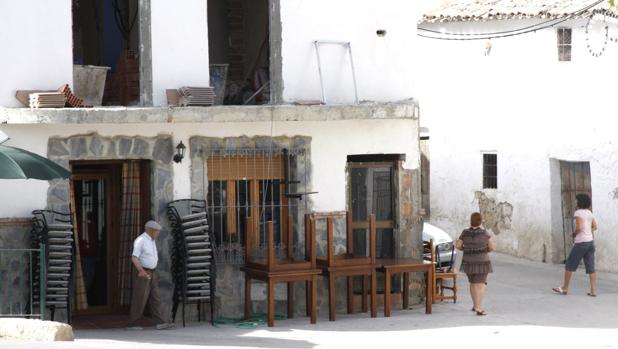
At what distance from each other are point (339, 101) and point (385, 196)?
1689 mm

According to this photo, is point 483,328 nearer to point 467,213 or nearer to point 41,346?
point 41,346

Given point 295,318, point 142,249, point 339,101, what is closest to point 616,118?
point 339,101

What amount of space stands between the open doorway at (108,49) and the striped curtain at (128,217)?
1075 millimetres

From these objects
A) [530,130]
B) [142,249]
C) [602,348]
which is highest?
[530,130]

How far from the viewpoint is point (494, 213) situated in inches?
1090

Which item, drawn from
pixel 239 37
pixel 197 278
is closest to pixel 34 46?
pixel 197 278

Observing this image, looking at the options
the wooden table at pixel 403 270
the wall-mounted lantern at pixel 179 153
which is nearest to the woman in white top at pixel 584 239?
the wooden table at pixel 403 270

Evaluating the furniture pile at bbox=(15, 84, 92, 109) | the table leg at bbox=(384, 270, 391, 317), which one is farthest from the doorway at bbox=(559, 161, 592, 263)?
the furniture pile at bbox=(15, 84, 92, 109)

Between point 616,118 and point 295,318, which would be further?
point 616,118

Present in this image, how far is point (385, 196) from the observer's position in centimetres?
2023

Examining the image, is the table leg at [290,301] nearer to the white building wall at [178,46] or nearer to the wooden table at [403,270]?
the wooden table at [403,270]

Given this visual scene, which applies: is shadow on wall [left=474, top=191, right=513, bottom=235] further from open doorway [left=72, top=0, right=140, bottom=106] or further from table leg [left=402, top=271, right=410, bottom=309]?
open doorway [left=72, top=0, right=140, bottom=106]

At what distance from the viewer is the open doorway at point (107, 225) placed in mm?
19453

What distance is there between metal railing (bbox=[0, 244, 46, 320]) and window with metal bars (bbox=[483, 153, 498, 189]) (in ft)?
41.0
